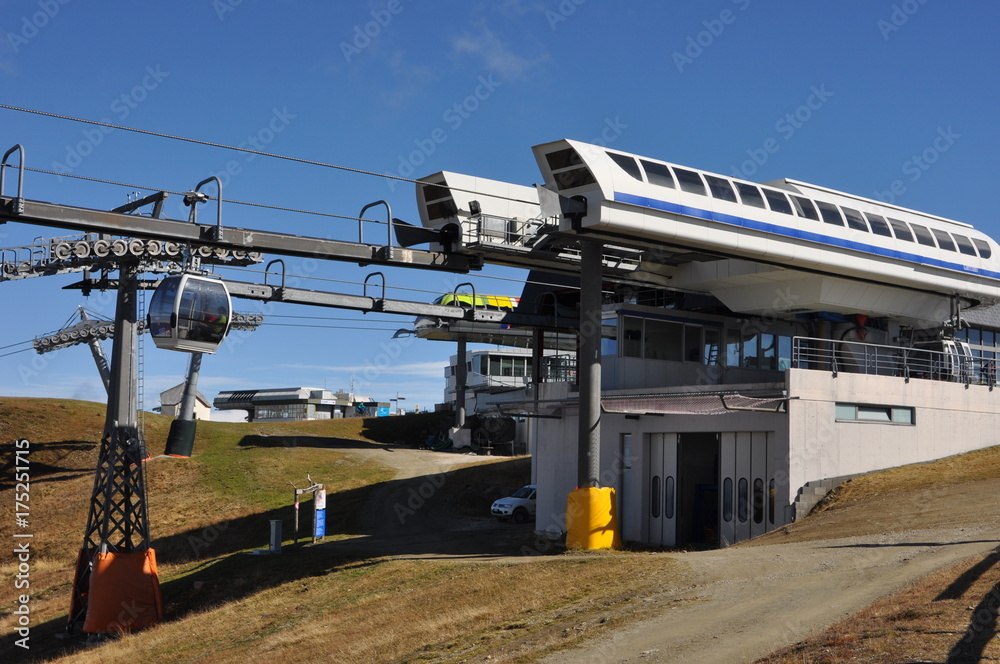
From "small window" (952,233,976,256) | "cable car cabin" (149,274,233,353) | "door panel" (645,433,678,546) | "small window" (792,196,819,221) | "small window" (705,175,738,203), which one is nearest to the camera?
"cable car cabin" (149,274,233,353)

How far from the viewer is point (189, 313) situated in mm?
22094

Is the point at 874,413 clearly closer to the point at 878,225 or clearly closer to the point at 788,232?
the point at 788,232

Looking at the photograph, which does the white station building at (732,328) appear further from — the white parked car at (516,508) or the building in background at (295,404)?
the building in background at (295,404)

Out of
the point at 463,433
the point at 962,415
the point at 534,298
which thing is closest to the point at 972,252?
the point at 962,415

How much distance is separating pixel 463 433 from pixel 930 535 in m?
46.6

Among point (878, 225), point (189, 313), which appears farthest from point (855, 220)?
point (189, 313)

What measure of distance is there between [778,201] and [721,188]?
2.47 m

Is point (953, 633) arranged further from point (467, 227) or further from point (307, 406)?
point (307, 406)

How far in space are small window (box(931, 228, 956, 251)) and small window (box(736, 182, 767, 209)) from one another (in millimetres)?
9142

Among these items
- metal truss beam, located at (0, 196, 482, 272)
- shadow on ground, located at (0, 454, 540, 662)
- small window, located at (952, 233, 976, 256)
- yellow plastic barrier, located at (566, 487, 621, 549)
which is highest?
small window, located at (952, 233, 976, 256)

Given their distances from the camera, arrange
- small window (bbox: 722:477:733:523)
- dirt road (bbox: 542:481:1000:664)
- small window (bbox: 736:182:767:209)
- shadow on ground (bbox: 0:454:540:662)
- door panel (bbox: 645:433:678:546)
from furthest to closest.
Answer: door panel (bbox: 645:433:678:546) → shadow on ground (bbox: 0:454:540:662) → small window (bbox: 736:182:767:209) → small window (bbox: 722:477:733:523) → dirt road (bbox: 542:481:1000:664)

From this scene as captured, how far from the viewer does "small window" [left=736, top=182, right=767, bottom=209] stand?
86.3ft

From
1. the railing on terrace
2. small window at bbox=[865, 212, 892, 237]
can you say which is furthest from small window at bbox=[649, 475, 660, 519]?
small window at bbox=[865, 212, 892, 237]

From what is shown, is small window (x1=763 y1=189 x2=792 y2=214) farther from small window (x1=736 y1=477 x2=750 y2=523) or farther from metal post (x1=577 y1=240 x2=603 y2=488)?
small window (x1=736 y1=477 x2=750 y2=523)
